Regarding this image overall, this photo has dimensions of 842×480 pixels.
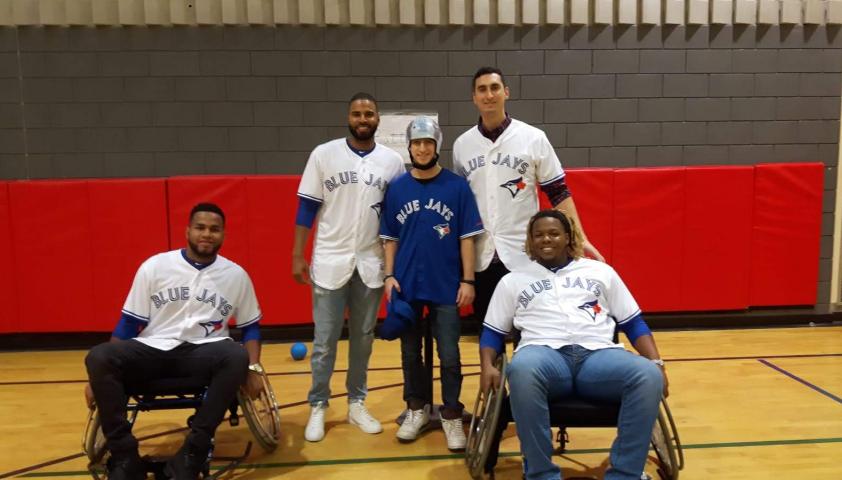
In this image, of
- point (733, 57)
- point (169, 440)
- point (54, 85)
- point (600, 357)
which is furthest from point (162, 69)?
point (733, 57)

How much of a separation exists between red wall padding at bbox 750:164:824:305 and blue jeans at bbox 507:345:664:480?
3.32 meters

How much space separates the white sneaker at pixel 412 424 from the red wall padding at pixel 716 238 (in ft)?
9.28

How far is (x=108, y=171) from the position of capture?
5.14 m

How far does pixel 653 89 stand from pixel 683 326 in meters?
1.89

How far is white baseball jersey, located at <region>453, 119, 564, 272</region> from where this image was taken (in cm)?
309

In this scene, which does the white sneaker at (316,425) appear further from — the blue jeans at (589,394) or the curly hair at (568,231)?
the curly hair at (568,231)

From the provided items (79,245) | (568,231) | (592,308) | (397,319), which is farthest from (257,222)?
(592,308)

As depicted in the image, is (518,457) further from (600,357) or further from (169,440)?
(169,440)

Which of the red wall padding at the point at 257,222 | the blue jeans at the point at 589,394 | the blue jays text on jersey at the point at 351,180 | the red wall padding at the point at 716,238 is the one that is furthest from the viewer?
the red wall padding at the point at 716,238

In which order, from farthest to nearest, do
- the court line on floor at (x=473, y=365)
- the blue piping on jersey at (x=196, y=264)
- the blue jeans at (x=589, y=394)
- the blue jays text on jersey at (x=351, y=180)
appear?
the court line on floor at (x=473, y=365) < the blue jays text on jersey at (x=351, y=180) < the blue piping on jersey at (x=196, y=264) < the blue jeans at (x=589, y=394)

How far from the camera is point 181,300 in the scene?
290cm

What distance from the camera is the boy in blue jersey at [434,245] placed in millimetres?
3010

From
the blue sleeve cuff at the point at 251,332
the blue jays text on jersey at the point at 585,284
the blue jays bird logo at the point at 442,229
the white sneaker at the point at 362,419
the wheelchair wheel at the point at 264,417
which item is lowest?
the white sneaker at the point at 362,419

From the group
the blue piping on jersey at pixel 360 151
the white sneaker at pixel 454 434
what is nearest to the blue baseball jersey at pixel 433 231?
the blue piping on jersey at pixel 360 151
